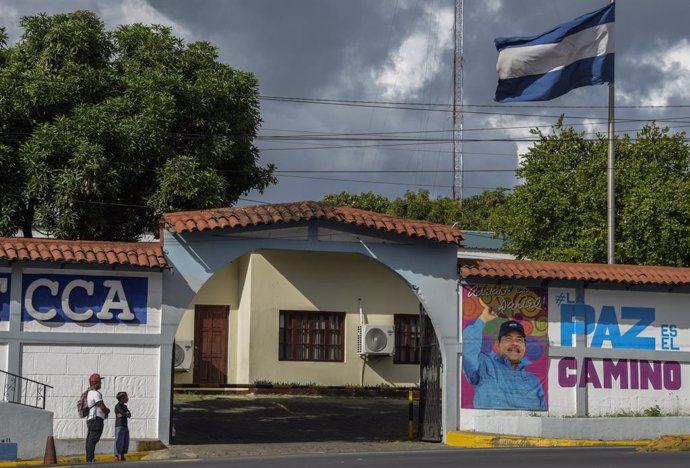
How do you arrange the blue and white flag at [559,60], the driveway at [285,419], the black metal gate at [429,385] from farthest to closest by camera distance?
the blue and white flag at [559,60]
the driveway at [285,419]
the black metal gate at [429,385]

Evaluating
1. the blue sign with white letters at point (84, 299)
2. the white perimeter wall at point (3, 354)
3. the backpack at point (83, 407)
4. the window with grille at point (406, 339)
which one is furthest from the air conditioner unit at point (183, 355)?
the backpack at point (83, 407)

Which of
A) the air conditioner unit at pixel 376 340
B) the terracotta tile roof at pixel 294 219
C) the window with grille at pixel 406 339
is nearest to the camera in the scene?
the terracotta tile roof at pixel 294 219

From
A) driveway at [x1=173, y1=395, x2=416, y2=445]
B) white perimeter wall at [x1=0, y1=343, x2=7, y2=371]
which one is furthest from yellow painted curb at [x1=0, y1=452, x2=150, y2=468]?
white perimeter wall at [x1=0, y1=343, x2=7, y2=371]

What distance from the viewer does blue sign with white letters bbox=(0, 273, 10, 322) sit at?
19781 mm

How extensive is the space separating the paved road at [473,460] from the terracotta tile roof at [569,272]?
4222 mm

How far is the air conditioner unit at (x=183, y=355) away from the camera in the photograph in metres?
33.1

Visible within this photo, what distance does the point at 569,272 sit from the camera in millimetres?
23062

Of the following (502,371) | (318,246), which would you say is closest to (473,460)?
(502,371)

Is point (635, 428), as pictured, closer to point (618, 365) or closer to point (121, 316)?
point (618, 365)

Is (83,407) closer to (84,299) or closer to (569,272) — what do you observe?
(84,299)

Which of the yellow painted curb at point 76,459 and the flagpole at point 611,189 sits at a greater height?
the flagpole at point 611,189

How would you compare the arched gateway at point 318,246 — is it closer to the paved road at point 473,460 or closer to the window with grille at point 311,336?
the paved road at point 473,460

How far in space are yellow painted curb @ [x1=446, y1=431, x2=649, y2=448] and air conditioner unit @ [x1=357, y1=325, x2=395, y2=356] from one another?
1152 centimetres

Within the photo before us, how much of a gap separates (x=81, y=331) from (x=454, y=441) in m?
7.80
